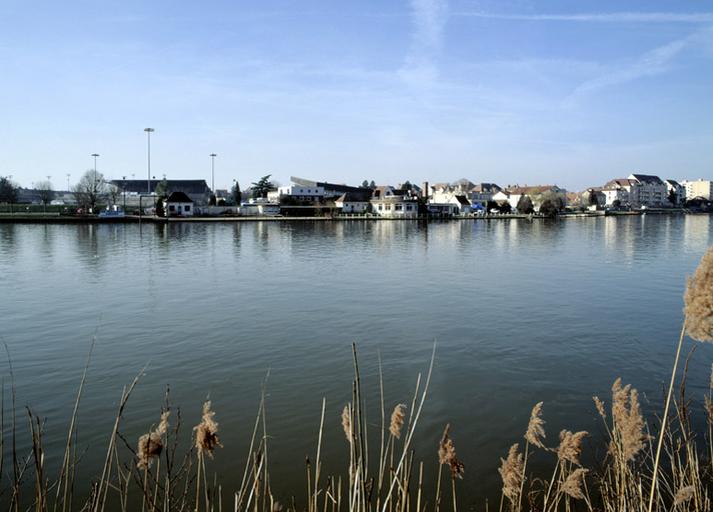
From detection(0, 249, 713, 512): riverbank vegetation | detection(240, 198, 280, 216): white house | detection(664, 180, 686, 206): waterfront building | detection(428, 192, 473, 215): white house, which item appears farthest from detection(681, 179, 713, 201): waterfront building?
detection(0, 249, 713, 512): riverbank vegetation

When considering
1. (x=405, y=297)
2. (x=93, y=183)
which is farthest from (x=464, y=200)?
(x=405, y=297)

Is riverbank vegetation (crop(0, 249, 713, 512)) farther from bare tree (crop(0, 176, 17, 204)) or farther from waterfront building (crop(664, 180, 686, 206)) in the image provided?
waterfront building (crop(664, 180, 686, 206))

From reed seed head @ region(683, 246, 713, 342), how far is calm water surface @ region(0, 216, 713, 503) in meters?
3.86

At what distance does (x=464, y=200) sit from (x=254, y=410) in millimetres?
105645

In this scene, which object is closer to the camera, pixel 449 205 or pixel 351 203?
pixel 351 203

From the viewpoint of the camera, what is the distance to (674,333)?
40.9 feet

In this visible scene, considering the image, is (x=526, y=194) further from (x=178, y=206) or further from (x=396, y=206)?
(x=178, y=206)

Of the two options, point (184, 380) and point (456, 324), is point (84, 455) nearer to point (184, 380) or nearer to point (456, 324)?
point (184, 380)

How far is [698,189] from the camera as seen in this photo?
585 ft

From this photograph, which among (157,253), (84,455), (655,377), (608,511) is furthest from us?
(157,253)

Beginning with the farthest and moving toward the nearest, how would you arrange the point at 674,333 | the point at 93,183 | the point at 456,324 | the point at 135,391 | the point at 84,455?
the point at 93,183 → the point at 456,324 → the point at 674,333 → the point at 135,391 → the point at 84,455

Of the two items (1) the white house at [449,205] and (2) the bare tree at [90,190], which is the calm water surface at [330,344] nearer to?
(2) the bare tree at [90,190]

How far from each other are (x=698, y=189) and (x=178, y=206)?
580 feet

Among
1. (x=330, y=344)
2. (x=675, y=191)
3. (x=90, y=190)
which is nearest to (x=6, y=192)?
(x=90, y=190)
